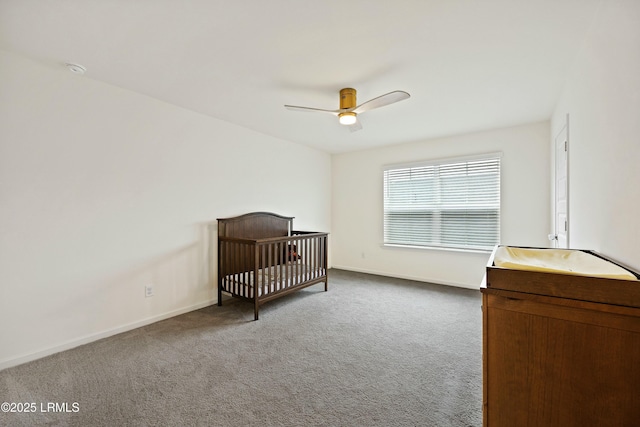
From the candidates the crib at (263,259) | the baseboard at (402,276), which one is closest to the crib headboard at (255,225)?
the crib at (263,259)

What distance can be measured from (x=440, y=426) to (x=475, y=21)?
235cm

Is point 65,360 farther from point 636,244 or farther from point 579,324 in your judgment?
point 636,244

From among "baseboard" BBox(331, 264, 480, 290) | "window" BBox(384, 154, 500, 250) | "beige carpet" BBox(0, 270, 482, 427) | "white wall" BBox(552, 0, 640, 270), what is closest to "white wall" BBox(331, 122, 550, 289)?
"baseboard" BBox(331, 264, 480, 290)

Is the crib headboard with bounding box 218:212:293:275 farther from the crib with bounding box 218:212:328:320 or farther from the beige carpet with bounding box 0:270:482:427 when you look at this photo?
the beige carpet with bounding box 0:270:482:427

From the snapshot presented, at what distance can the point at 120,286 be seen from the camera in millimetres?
2537

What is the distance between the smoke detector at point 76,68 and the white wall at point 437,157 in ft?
12.7

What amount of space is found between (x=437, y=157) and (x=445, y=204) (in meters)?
0.75

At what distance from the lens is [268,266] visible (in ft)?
10.4

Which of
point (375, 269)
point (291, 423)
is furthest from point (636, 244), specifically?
point (375, 269)

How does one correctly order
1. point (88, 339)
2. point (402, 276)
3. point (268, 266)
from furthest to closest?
1. point (402, 276)
2. point (268, 266)
3. point (88, 339)

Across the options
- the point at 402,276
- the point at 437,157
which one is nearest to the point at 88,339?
the point at 402,276

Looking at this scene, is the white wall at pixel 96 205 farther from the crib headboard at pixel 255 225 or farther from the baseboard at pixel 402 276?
the baseboard at pixel 402 276

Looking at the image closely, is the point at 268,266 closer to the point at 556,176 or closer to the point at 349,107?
the point at 349,107

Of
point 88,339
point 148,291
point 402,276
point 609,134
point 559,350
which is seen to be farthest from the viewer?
point 402,276
